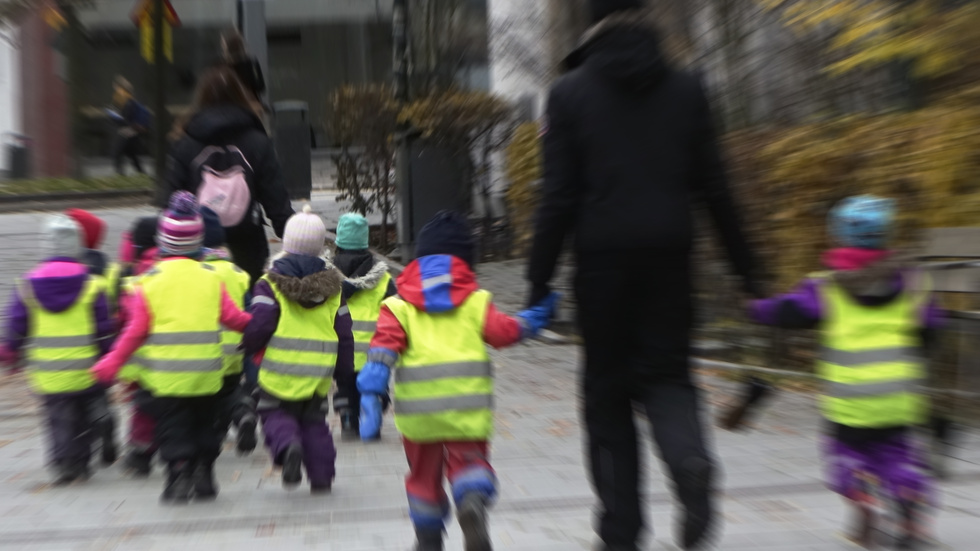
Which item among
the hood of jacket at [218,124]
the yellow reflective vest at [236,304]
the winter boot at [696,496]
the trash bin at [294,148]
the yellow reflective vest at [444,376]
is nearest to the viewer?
the winter boot at [696,496]

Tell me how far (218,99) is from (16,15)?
1186 centimetres

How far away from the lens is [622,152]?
379 centimetres

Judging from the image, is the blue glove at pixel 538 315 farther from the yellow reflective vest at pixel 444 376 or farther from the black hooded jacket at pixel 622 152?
the yellow reflective vest at pixel 444 376

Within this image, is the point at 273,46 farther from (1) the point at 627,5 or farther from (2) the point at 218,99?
(1) the point at 627,5

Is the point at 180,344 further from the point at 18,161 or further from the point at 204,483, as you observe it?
the point at 18,161

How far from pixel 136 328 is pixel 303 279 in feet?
2.53

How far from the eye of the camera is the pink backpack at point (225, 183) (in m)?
6.38

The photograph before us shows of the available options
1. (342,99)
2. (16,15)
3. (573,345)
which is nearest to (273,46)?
(16,15)

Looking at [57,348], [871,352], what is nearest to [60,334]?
[57,348]

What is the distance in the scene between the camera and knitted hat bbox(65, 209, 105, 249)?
6.00 metres

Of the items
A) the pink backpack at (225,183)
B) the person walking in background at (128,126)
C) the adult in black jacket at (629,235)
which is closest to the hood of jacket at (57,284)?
the pink backpack at (225,183)

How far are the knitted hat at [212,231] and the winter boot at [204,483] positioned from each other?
42.5 inches

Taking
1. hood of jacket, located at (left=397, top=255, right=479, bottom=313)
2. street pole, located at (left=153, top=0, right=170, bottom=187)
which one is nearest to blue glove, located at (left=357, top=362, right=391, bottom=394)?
hood of jacket, located at (left=397, top=255, right=479, bottom=313)

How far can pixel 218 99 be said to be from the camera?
258 inches
